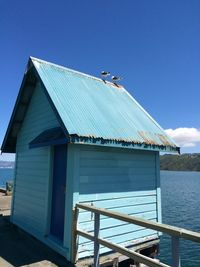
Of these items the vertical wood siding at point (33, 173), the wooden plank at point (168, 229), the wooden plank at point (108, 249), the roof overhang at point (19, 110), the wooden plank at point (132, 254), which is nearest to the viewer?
the wooden plank at point (168, 229)

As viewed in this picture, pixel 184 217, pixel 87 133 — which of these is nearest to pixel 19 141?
pixel 87 133

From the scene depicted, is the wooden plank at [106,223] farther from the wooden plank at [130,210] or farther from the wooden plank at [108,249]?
the wooden plank at [108,249]

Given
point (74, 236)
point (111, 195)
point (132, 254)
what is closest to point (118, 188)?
point (111, 195)

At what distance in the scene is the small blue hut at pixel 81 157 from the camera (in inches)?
256

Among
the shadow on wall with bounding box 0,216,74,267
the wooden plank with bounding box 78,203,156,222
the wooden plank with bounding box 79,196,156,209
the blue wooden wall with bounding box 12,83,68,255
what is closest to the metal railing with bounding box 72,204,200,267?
the wooden plank with bounding box 78,203,156,222

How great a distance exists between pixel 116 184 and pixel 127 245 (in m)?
1.60

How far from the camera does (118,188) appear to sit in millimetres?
7258

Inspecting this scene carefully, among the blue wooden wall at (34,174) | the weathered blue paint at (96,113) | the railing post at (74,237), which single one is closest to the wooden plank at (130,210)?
the railing post at (74,237)

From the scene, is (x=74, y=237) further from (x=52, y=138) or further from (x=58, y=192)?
(x=52, y=138)

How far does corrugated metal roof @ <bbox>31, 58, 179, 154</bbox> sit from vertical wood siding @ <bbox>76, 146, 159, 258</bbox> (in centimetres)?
49

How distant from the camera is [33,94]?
916cm

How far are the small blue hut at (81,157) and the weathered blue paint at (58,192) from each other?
0.02 metres

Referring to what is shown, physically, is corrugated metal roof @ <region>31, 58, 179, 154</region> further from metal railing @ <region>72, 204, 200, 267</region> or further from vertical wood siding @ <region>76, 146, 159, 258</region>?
metal railing @ <region>72, 204, 200, 267</region>

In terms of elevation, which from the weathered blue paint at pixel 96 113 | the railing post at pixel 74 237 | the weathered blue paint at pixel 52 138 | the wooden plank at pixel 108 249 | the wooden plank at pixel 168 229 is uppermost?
the weathered blue paint at pixel 96 113
